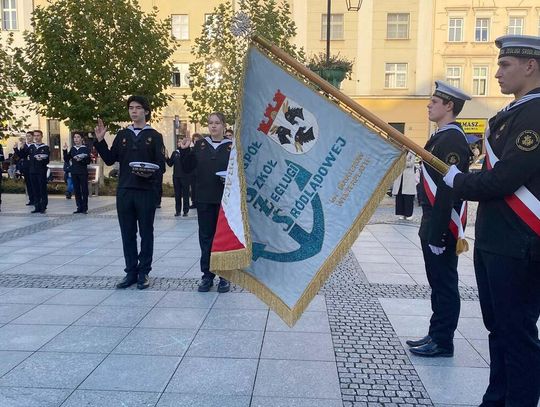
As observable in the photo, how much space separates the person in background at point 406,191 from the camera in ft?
38.6

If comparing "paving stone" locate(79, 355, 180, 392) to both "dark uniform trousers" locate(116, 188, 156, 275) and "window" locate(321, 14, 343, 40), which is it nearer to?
"dark uniform trousers" locate(116, 188, 156, 275)

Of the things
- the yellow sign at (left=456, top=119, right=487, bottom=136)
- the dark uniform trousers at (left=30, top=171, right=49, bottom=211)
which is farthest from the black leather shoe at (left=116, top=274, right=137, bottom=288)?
the yellow sign at (left=456, top=119, right=487, bottom=136)

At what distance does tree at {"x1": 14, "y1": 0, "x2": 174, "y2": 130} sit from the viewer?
52.5ft

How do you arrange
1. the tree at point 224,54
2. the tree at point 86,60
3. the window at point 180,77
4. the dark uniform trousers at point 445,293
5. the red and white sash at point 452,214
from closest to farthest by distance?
the red and white sash at point 452,214 → the dark uniform trousers at point 445,293 → the tree at point 86,60 → the tree at point 224,54 → the window at point 180,77

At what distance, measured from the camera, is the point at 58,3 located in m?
16.5

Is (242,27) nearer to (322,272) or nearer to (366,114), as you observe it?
(366,114)

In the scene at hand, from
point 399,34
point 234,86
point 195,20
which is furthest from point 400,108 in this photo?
point 234,86

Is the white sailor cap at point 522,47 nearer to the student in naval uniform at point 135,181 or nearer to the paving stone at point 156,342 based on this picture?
the paving stone at point 156,342

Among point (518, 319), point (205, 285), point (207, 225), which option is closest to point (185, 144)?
point (207, 225)

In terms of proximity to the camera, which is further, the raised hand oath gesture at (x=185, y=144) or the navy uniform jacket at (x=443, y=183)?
the raised hand oath gesture at (x=185, y=144)

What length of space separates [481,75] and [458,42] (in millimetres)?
2459

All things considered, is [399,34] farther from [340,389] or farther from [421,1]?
[340,389]

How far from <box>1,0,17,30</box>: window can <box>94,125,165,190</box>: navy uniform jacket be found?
31.7m

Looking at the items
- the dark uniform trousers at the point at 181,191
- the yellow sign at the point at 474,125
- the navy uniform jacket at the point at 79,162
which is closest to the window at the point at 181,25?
the yellow sign at the point at 474,125
